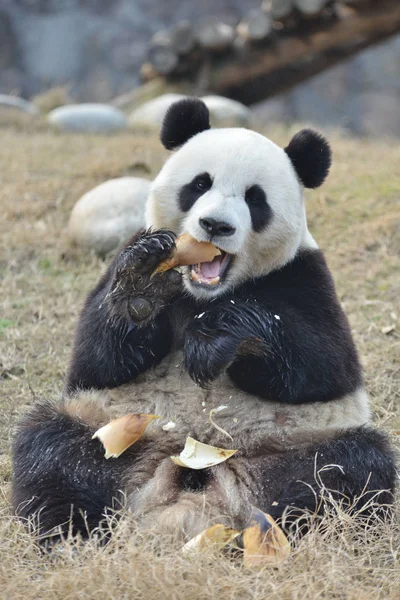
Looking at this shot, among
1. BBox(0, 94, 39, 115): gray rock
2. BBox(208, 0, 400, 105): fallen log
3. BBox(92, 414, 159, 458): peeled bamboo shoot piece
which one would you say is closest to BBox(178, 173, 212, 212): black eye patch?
BBox(92, 414, 159, 458): peeled bamboo shoot piece

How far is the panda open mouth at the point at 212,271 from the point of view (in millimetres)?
3057

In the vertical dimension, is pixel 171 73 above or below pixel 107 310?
below

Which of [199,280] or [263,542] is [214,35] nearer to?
[199,280]

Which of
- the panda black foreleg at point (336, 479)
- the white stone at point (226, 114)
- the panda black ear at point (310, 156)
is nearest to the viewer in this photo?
the panda black foreleg at point (336, 479)

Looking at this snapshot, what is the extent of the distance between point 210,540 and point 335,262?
11.7 feet

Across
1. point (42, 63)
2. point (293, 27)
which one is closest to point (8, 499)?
point (293, 27)

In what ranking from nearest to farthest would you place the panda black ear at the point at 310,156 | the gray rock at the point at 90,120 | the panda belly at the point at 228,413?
1. the panda belly at the point at 228,413
2. the panda black ear at the point at 310,156
3. the gray rock at the point at 90,120

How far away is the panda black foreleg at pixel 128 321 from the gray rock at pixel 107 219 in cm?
284

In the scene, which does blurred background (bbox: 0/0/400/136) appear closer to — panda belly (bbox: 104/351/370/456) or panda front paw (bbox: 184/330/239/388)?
panda belly (bbox: 104/351/370/456)

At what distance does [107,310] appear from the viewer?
10.2 feet

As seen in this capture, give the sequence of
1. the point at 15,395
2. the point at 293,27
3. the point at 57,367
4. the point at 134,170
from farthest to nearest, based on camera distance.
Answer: the point at 293,27 → the point at 134,170 → the point at 57,367 → the point at 15,395

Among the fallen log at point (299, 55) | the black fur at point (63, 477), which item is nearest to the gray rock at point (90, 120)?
the fallen log at point (299, 55)

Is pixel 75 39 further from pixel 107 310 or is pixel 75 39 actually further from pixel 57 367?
pixel 107 310

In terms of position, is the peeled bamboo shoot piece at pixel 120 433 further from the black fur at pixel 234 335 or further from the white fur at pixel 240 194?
the white fur at pixel 240 194
